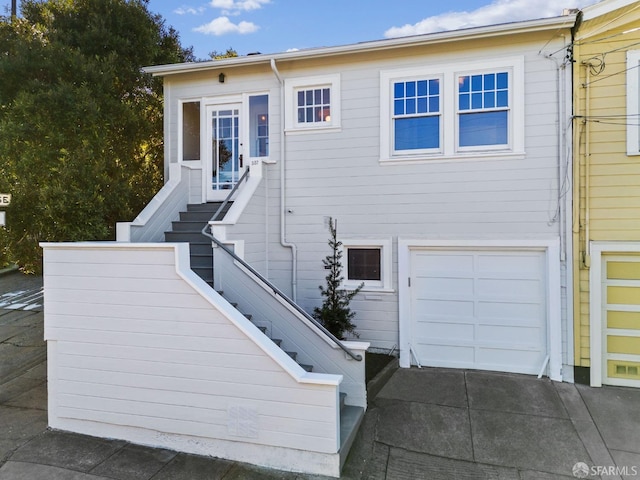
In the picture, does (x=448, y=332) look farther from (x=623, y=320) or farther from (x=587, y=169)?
(x=587, y=169)

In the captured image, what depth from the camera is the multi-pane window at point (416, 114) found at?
5.97 metres

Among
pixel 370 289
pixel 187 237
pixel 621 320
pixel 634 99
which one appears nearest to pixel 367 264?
pixel 370 289

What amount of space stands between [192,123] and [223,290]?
391 cm

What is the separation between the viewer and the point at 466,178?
227 inches

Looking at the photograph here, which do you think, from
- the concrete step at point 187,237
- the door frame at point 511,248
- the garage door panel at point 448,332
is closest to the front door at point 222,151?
the concrete step at point 187,237

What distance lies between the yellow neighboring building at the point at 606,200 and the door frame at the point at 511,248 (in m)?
0.25

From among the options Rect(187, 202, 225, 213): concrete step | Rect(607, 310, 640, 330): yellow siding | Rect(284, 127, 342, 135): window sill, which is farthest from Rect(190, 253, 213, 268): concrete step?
Rect(607, 310, 640, 330): yellow siding

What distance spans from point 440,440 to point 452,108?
4612mm

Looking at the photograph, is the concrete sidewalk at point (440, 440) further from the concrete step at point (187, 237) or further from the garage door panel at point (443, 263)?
the concrete step at point (187, 237)

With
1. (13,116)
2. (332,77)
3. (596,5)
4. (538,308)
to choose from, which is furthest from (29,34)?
(538,308)

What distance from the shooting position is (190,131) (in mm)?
7223

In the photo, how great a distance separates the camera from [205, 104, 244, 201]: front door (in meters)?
6.99

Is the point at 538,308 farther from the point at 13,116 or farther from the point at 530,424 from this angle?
the point at 13,116

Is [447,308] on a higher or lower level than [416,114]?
lower
